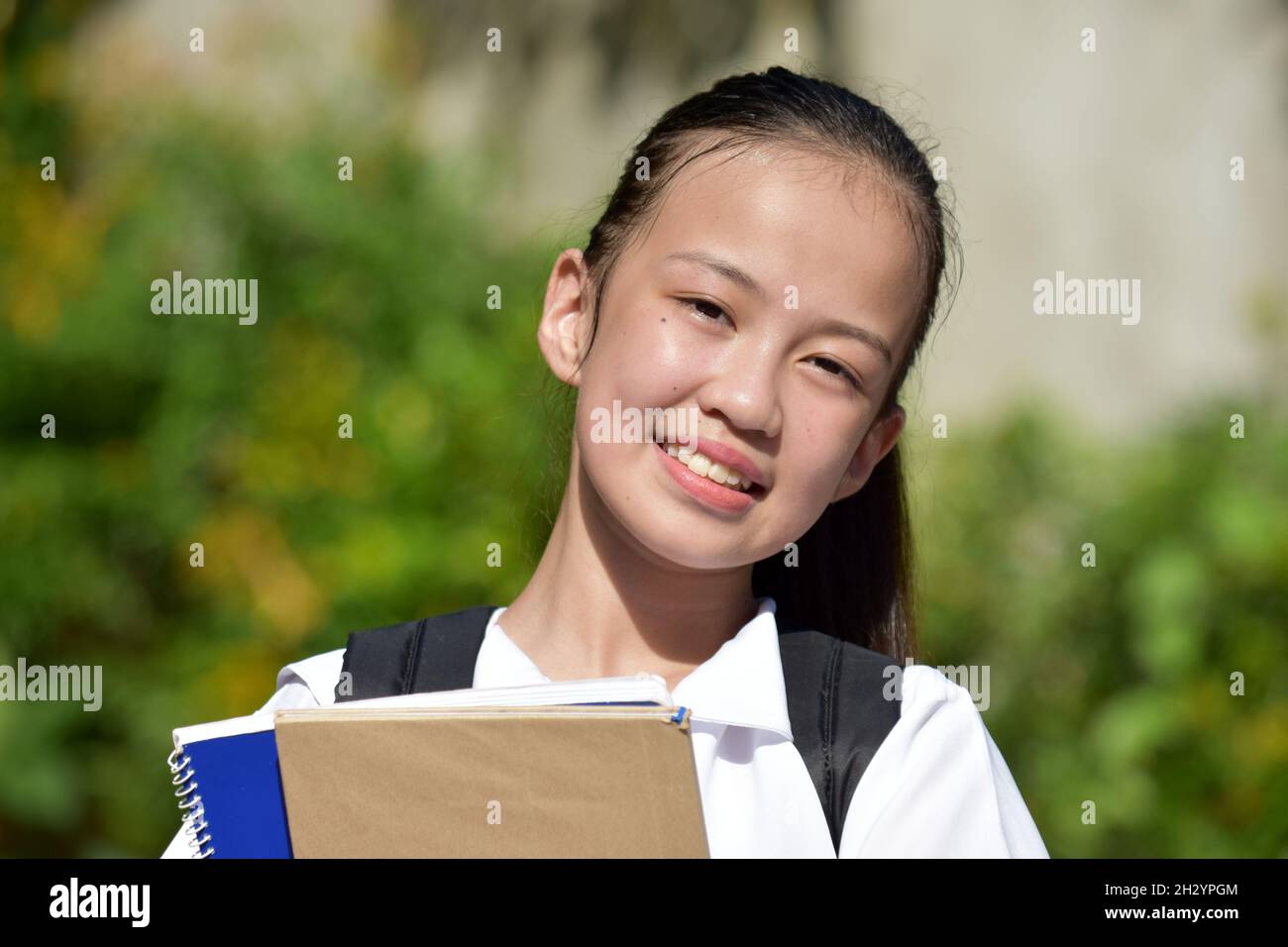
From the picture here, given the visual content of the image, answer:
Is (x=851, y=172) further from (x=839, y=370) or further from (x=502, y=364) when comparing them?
(x=502, y=364)

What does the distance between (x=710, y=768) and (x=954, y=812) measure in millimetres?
266

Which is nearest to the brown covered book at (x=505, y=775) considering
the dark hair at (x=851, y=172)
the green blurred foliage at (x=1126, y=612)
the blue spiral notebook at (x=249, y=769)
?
the blue spiral notebook at (x=249, y=769)

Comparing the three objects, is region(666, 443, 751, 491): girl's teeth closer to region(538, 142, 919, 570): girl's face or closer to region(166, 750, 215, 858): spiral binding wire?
region(538, 142, 919, 570): girl's face

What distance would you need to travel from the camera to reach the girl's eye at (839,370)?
1496mm

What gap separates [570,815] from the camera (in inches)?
51.5

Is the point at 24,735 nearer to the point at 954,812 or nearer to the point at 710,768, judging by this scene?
the point at 710,768

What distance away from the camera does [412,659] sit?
5.27 ft

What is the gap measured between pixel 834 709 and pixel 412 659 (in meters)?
0.50

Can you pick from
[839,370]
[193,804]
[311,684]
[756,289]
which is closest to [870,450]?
[839,370]

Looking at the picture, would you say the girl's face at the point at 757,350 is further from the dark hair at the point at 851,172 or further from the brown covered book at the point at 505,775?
the brown covered book at the point at 505,775

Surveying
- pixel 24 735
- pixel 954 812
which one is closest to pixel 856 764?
pixel 954 812

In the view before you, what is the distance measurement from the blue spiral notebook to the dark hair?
0.51m

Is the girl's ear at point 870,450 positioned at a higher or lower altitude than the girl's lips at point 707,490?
A: higher

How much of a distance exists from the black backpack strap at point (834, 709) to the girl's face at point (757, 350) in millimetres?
163
